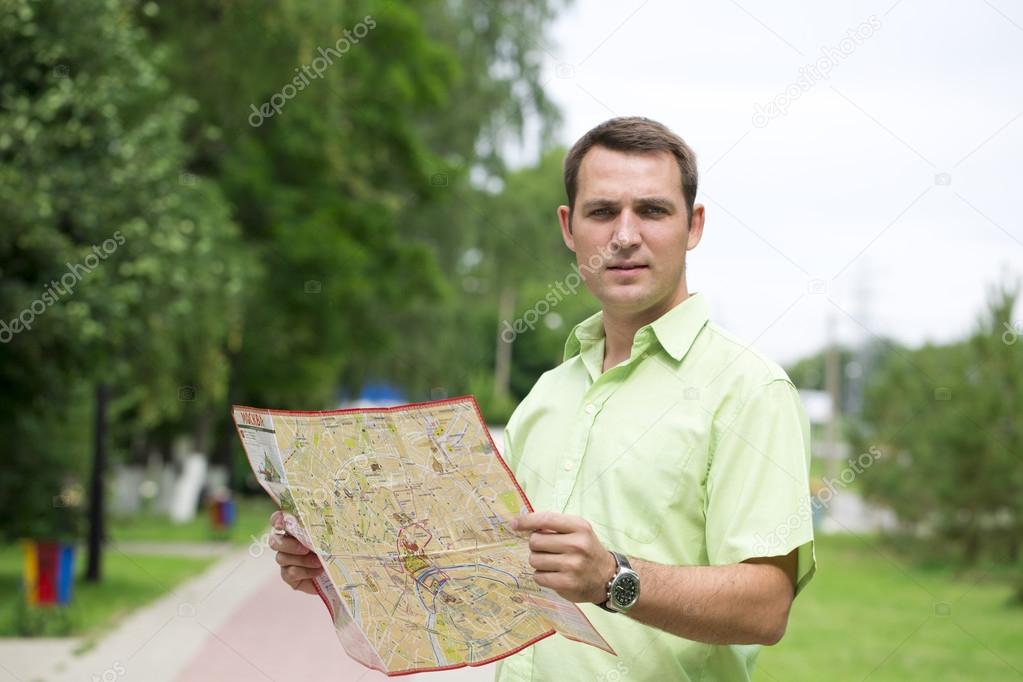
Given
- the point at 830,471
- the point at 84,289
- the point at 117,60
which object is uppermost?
the point at 117,60

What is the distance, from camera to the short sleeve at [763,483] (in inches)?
93.4

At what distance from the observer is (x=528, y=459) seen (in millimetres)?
2885

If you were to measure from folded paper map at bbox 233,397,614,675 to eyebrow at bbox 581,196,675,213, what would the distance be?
2.12 ft

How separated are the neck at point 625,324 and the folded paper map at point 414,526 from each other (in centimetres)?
59

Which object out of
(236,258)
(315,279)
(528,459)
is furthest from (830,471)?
(528,459)

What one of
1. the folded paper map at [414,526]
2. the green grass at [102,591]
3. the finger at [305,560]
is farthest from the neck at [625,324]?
the green grass at [102,591]

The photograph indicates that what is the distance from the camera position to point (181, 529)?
29.8 m

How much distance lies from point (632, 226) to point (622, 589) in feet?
2.42

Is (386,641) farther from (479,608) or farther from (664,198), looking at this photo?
(664,198)

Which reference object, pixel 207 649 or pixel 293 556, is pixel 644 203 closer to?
pixel 293 556

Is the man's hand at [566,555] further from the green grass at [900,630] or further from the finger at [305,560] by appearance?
the green grass at [900,630]

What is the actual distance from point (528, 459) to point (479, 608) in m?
0.47

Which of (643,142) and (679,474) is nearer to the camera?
(679,474)

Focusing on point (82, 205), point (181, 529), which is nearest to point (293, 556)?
point (82, 205)
